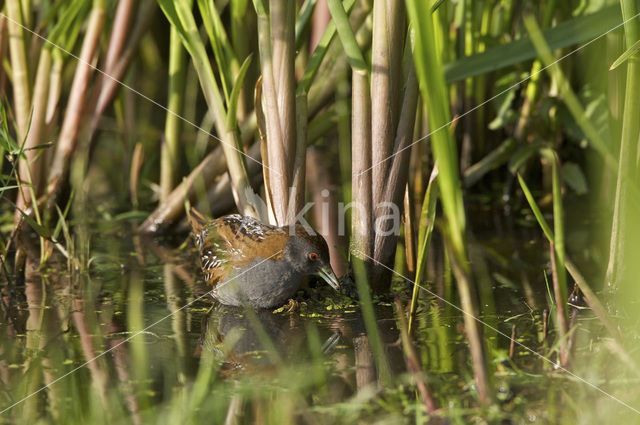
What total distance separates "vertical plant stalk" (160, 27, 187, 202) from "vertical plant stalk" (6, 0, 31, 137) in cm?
73

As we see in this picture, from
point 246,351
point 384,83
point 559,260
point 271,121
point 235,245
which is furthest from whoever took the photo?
point 235,245

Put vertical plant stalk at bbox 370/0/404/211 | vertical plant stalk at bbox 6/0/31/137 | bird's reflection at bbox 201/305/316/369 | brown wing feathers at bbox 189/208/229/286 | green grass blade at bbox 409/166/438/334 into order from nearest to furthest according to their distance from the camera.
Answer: green grass blade at bbox 409/166/438/334, bird's reflection at bbox 201/305/316/369, vertical plant stalk at bbox 370/0/404/211, brown wing feathers at bbox 189/208/229/286, vertical plant stalk at bbox 6/0/31/137

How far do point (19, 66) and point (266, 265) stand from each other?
1.81 meters

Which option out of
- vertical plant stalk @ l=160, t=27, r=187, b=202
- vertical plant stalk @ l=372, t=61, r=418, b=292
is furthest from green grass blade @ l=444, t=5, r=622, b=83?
vertical plant stalk @ l=160, t=27, r=187, b=202

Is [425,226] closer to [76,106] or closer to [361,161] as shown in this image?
[361,161]

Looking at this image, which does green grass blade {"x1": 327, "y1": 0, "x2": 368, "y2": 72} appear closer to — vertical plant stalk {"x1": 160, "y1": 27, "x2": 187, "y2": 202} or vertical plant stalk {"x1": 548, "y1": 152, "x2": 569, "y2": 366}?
vertical plant stalk {"x1": 548, "y1": 152, "x2": 569, "y2": 366}

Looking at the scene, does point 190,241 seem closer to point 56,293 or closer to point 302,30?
point 56,293

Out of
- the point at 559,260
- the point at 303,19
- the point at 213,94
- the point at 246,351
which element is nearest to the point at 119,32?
the point at 213,94

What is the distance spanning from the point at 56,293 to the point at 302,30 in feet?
5.09

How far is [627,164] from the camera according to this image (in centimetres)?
258

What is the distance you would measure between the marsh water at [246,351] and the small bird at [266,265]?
81mm

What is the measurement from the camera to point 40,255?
3951 mm

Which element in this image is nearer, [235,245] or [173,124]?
[235,245]

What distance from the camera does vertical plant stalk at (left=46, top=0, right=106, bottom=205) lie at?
4.08 metres
